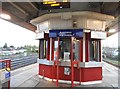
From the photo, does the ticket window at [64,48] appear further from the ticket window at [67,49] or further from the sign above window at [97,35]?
the sign above window at [97,35]

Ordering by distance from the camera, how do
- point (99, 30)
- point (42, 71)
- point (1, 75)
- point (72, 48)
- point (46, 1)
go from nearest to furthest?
1. point (1, 75)
2. point (46, 1)
3. point (72, 48)
4. point (99, 30)
5. point (42, 71)

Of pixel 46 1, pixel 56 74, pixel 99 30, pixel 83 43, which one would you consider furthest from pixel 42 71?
pixel 46 1

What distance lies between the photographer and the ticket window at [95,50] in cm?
695

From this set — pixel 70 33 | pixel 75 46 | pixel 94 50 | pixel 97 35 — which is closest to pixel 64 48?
pixel 75 46

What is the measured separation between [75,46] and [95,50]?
0.90m

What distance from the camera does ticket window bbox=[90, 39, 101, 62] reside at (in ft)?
22.8

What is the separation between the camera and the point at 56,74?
22.8 ft

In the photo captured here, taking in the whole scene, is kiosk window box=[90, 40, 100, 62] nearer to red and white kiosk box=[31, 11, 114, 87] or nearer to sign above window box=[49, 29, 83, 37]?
red and white kiosk box=[31, 11, 114, 87]

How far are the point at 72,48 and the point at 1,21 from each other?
3859mm

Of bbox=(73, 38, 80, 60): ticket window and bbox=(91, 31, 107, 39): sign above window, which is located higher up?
bbox=(91, 31, 107, 39): sign above window

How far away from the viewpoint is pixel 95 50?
279 inches

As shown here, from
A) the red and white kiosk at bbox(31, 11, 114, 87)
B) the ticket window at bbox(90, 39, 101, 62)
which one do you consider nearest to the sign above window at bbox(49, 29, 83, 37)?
the red and white kiosk at bbox(31, 11, 114, 87)

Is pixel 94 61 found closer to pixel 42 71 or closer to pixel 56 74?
pixel 56 74

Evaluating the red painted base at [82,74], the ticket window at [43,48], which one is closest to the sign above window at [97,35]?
the red painted base at [82,74]
